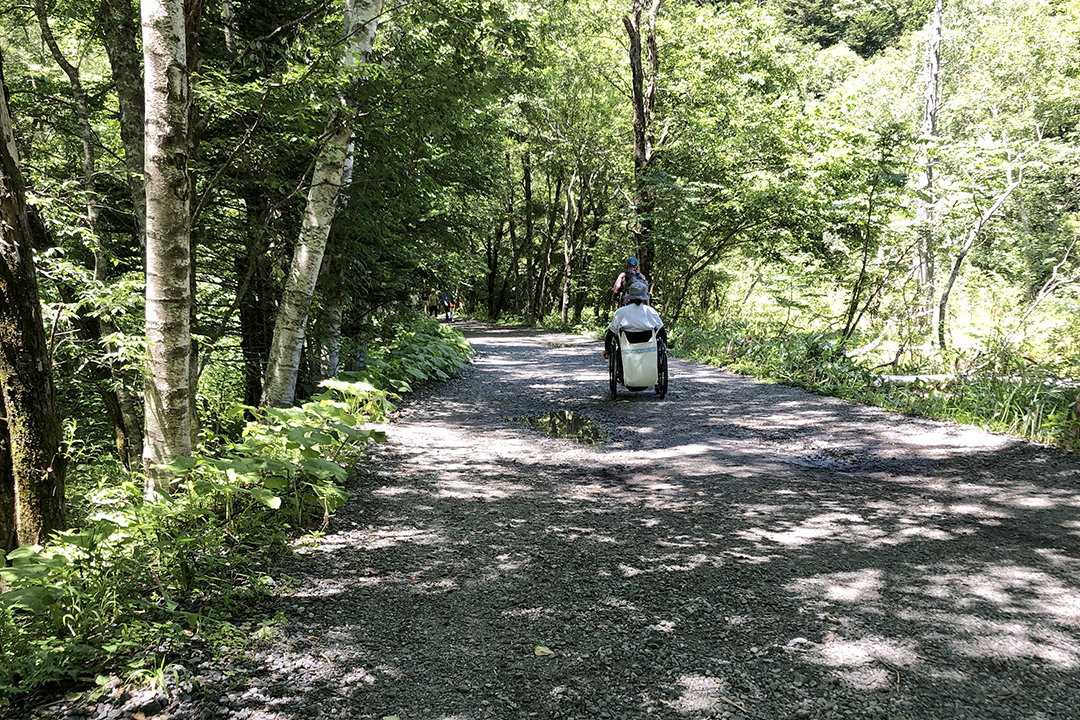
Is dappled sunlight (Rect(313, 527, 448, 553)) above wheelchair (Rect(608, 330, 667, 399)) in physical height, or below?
below

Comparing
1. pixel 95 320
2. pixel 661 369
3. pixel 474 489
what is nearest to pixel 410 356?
pixel 661 369

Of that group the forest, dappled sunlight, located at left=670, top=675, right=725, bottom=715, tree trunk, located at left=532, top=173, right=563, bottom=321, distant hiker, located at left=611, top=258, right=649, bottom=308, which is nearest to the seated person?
distant hiker, located at left=611, top=258, right=649, bottom=308

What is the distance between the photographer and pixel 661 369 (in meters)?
8.62

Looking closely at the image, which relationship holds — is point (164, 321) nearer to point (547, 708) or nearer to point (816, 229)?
point (547, 708)

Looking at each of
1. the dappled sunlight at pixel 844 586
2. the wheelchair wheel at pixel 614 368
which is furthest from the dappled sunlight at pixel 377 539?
the wheelchair wheel at pixel 614 368

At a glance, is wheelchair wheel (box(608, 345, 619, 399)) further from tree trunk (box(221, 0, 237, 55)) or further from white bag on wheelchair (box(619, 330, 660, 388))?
tree trunk (box(221, 0, 237, 55))

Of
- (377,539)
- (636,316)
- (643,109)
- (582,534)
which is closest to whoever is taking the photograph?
(377,539)

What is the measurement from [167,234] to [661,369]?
6.40 meters

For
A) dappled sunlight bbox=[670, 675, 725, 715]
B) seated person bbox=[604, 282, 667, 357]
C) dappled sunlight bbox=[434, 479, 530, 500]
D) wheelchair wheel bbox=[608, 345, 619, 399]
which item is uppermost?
seated person bbox=[604, 282, 667, 357]

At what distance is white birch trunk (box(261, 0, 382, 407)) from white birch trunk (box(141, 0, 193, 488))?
160cm

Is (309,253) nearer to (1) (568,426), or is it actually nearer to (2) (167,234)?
(2) (167,234)

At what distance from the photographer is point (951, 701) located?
2230 mm

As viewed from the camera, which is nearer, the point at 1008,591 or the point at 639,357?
the point at 1008,591

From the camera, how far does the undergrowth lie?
2.29 meters
